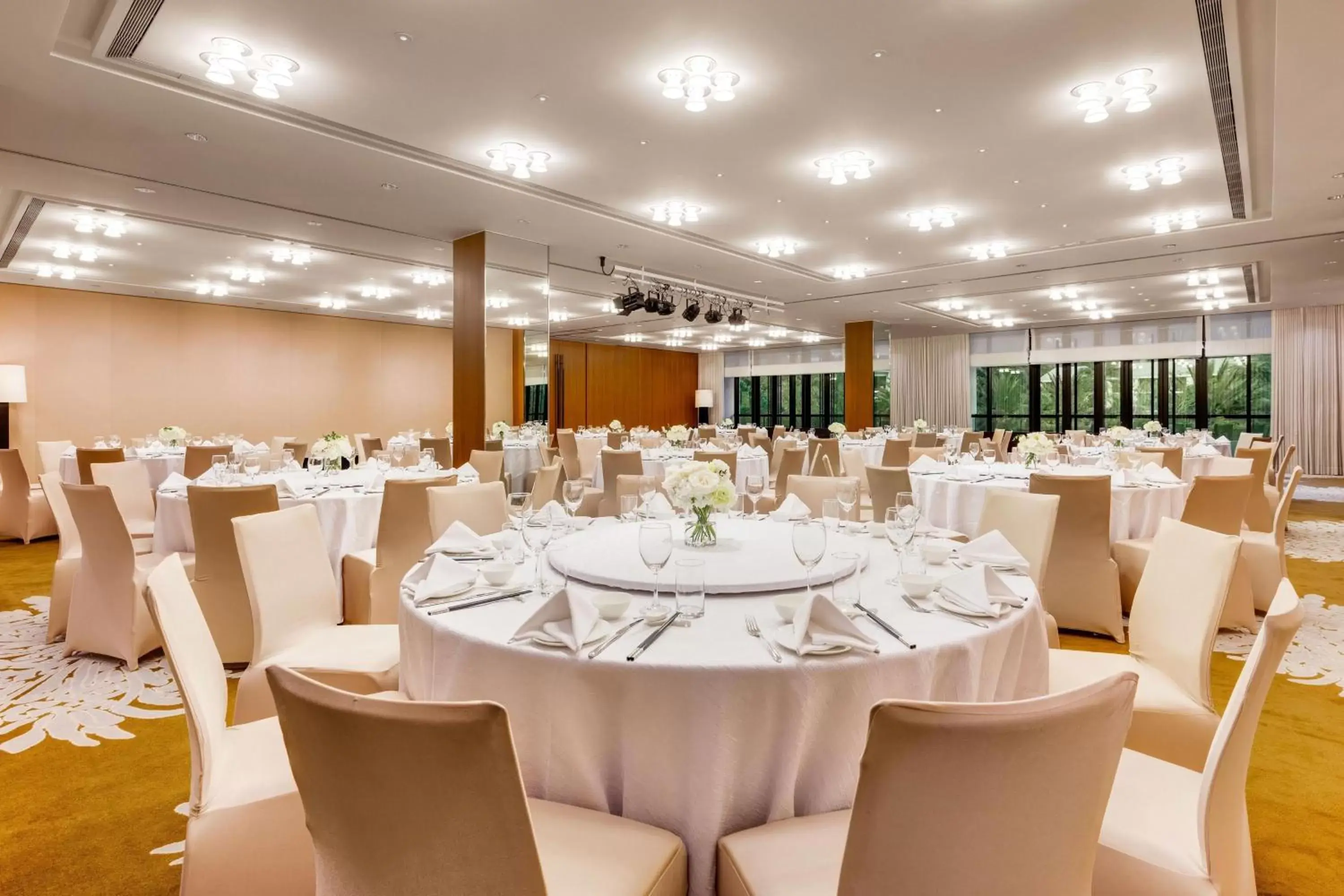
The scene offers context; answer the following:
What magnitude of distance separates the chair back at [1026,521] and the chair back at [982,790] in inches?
72.6

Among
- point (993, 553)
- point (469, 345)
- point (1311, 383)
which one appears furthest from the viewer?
point (1311, 383)

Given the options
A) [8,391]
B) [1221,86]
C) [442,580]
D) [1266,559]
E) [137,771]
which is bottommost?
[137,771]

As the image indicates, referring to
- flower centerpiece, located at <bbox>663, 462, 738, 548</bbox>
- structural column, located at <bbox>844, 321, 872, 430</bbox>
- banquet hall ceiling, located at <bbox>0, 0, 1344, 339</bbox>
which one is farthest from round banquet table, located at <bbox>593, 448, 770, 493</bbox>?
structural column, located at <bbox>844, 321, 872, 430</bbox>

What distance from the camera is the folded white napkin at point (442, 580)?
196 centimetres

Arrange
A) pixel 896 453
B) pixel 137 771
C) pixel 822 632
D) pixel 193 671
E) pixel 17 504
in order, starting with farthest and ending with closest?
1. pixel 896 453
2. pixel 17 504
3. pixel 137 771
4. pixel 193 671
5. pixel 822 632

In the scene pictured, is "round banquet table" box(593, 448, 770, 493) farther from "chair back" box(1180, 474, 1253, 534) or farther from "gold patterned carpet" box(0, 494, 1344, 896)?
"gold patterned carpet" box(0, 494, 1344, 896)

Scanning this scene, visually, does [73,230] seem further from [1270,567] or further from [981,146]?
[1270,567]

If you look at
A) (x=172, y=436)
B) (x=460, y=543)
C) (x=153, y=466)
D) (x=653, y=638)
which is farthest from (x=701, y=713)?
(x=172, y=436)

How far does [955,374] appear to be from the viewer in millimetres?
19125

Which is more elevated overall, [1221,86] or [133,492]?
[1221,86]

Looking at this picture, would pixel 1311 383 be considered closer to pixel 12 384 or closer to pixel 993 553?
pixel 993 553

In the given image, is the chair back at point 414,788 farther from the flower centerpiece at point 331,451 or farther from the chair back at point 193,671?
the flower centerpiece at point 331,451

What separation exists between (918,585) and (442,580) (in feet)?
4.31

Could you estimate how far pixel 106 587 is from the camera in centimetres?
386
